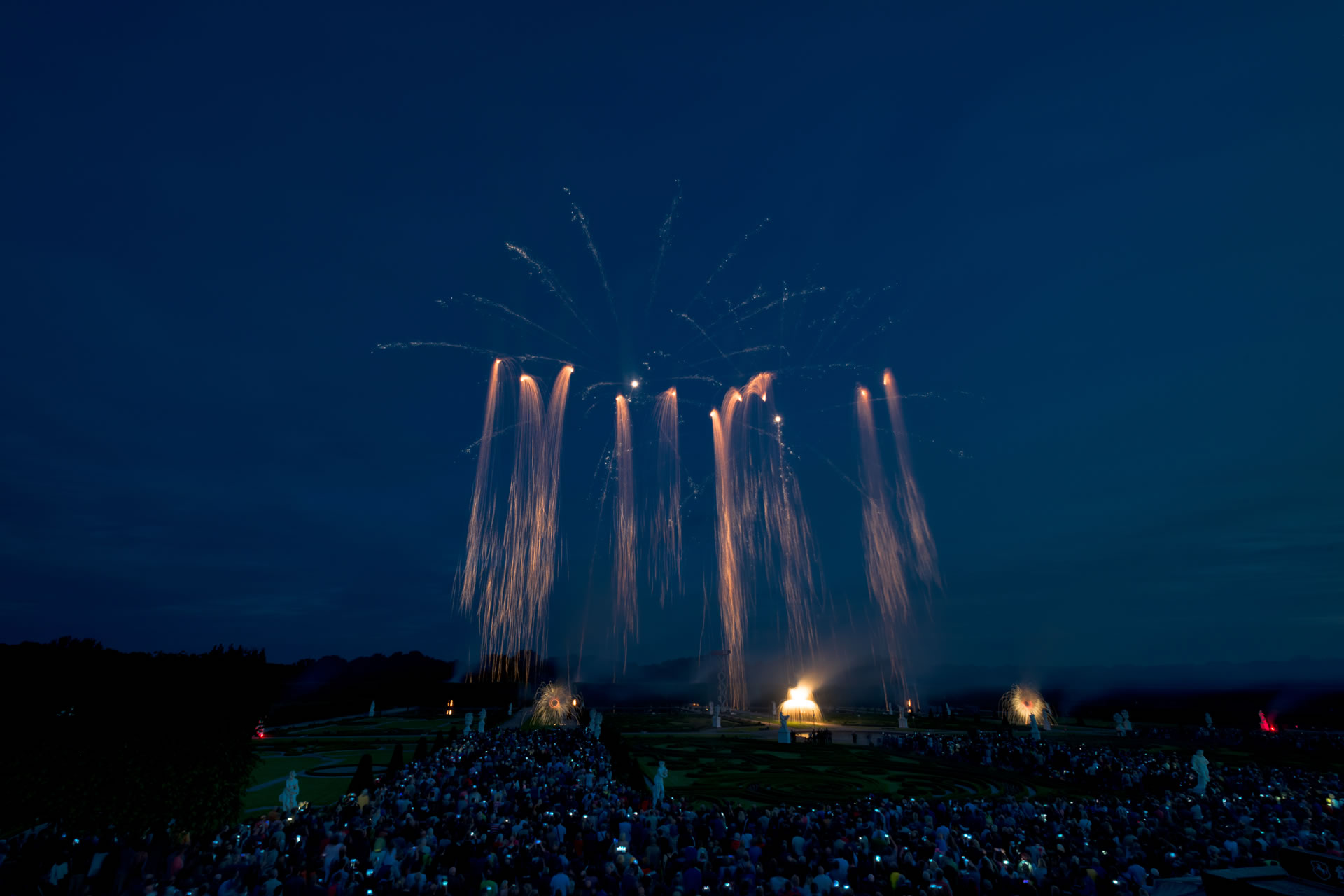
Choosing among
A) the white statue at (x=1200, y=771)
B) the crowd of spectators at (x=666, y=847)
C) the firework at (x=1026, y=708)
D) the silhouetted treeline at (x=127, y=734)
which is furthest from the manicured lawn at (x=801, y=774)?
the firework at (x=1026, y=708)

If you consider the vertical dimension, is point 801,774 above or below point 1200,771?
below

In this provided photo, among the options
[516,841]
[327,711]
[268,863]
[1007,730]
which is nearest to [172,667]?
[268,863]

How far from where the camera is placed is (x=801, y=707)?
217 feet

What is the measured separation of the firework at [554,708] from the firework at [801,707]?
22729 mm

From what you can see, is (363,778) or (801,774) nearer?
(363,778)

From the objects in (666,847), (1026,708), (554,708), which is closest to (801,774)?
(666,847)

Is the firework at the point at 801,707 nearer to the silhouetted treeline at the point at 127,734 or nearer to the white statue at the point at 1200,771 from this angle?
the white statue at the point at 1200,771

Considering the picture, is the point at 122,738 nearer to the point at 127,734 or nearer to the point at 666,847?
the point at 127,734

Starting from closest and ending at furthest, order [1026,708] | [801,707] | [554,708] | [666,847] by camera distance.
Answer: [666,847] < [554,708] < [1026,708] < [801,707]

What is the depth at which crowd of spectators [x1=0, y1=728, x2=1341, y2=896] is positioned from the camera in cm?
1362

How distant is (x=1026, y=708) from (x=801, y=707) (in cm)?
2175

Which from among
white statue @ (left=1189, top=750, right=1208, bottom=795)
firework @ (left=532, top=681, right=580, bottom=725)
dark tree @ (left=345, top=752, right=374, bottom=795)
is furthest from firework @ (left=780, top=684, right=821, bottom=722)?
dark tree @ (left=345, top=752, right=374, bottom=795)

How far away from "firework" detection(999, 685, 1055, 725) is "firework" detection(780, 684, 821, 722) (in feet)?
61.0

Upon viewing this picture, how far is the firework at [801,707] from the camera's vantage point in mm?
65750
